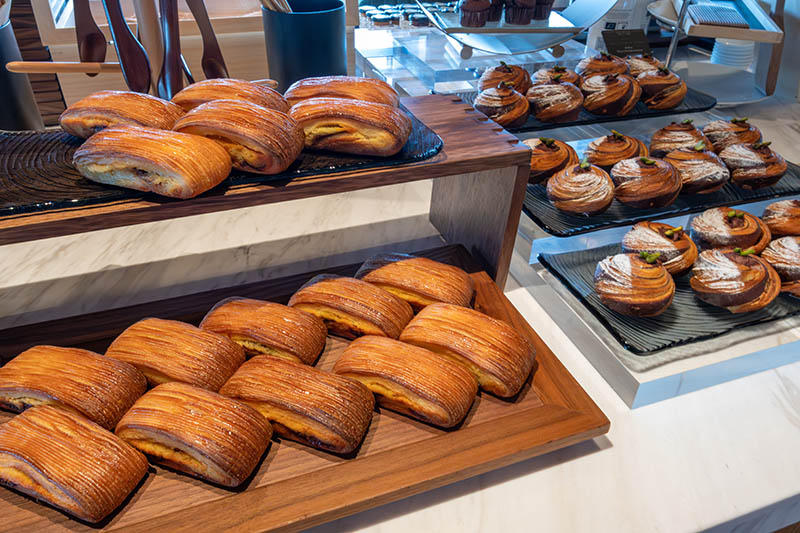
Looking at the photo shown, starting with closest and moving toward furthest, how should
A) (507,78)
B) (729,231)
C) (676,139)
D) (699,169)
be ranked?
1. (729,231)
2. (699,169)
3. (676,139)
4. (507,78)

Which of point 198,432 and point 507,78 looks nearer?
point 198,432

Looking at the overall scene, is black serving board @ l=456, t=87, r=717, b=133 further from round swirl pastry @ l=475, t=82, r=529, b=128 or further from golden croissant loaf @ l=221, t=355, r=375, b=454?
golden croissant loaf @ l=221, t=355, r=375, b=454

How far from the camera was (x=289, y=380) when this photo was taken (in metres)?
0.74

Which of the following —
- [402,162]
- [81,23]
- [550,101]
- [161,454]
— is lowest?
[161,454]

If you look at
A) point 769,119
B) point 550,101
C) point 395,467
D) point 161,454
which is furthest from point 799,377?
point 769,119

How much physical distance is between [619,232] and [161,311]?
3.10 feet

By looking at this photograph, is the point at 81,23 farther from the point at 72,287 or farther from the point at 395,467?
the point at 395,467

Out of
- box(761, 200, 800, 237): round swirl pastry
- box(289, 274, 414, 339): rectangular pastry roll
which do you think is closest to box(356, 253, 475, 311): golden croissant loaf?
box(289, 274, 414, 339): rectangular pastry roll

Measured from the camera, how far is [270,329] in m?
0.83

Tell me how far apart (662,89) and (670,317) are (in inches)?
34.5

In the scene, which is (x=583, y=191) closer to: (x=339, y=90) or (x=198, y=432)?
(x=339, y=90)

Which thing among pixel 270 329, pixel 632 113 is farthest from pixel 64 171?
pixel 632 113

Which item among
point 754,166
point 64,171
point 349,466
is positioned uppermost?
point 64,171

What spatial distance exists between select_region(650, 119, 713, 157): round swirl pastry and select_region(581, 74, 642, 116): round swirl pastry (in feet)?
0.59
